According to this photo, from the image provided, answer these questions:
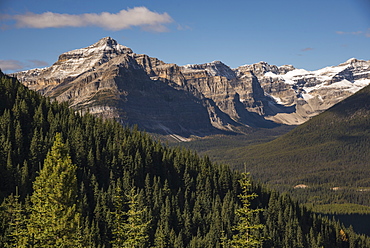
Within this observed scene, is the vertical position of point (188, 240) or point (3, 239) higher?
point (3, 239)

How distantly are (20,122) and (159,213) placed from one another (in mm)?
62535

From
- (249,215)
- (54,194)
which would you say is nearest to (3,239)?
(54,194)

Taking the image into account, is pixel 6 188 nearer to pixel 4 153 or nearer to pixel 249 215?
pixel 4 153

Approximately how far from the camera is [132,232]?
81938 mm

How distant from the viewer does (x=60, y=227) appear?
7919 centimetres

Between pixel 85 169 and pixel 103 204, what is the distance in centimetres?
2896

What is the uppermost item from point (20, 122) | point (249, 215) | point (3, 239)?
point (20, 122)

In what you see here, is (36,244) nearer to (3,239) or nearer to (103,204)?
(3,239)

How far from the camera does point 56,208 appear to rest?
8262 centimetres

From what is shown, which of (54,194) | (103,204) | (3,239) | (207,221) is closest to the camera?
(54,194)

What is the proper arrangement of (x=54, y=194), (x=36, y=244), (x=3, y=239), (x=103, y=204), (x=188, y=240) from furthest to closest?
(x=188, y=240), (x=103, y=204), (x=3, y=239), (x=54, y=194), (x=36, y=244)

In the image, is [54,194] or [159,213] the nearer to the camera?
[54,194]

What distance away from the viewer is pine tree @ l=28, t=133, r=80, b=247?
258ft

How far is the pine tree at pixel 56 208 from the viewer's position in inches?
3098
